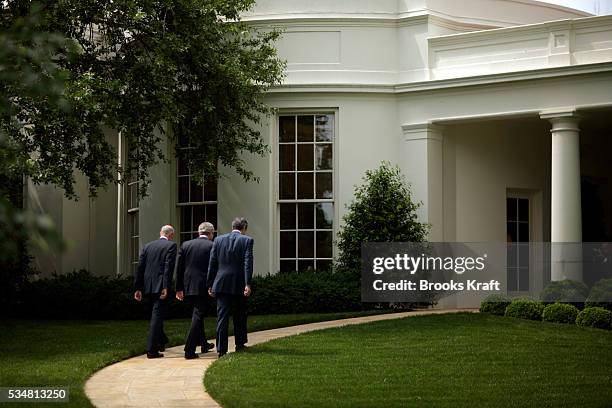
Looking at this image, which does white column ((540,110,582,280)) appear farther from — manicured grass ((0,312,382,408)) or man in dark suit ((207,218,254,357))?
man in dark suit ((207,218,254,357))

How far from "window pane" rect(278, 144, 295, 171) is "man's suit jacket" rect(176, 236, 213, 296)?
24.9 ft

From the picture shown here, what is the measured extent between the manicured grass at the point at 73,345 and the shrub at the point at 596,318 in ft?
12.6

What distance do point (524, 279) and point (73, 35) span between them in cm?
1048

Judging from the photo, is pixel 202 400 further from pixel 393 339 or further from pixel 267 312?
pixel 267 312

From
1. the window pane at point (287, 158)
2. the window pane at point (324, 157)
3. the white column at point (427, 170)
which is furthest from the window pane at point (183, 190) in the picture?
the white column at point (427, 170)

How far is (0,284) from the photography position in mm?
21625

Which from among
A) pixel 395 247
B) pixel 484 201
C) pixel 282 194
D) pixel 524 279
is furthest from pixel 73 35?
pixel 524 279

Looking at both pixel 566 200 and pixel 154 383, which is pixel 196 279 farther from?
pixel 566 200

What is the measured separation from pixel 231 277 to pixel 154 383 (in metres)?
2.26

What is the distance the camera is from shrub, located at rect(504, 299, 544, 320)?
16.6 metres

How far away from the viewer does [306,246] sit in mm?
20328

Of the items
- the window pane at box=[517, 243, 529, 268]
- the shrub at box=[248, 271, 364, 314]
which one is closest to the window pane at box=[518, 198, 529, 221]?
the window pane at box=[517, 243, 529, 268]

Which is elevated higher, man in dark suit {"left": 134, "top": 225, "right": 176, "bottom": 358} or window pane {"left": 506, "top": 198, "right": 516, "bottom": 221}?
window pane {"left": 506, "top": 198, "right": 516, "bottom": 221}

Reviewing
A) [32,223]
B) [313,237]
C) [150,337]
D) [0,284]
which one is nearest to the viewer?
[32,223]
